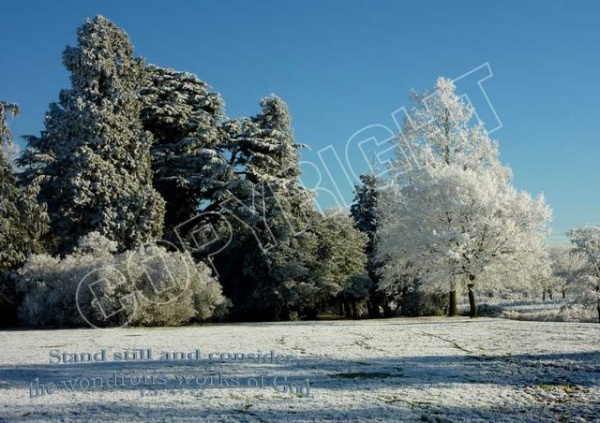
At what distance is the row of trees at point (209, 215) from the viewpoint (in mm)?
23406

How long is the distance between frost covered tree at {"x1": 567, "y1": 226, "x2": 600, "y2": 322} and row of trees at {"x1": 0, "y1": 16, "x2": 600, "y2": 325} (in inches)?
480

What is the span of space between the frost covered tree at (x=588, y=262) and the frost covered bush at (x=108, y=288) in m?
29.3

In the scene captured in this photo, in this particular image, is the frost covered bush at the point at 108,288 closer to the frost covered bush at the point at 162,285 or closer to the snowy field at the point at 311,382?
the frost covered bush at the point at 162,285

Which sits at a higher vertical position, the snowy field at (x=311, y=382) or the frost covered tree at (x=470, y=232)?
the frost covered tree at (x=470, y=232)

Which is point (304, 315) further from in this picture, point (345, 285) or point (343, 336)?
point (343, 336)

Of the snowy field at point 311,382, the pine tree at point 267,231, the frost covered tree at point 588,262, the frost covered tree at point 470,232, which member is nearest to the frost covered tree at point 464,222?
the frost covered tree at point 470,232

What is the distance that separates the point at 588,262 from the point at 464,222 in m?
23.2

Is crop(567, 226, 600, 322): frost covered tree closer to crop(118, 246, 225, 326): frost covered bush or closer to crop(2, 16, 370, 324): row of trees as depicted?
crop(2, 16, 370, 324): row of trees

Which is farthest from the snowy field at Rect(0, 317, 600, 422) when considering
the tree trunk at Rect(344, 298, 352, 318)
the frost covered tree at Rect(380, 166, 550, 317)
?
the tree trunk at Rect(344, 298, 352, 318)

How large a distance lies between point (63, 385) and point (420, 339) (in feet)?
31.7

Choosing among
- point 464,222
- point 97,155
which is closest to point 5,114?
point 97,155

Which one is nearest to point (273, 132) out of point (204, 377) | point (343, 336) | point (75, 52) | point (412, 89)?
point (412, 89)

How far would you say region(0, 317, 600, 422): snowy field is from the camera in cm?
666

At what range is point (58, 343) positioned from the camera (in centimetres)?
1475
